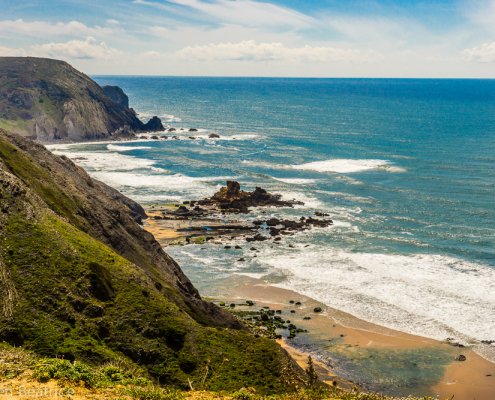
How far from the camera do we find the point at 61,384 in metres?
19.2

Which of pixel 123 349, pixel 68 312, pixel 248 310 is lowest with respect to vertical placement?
pixel 248 310

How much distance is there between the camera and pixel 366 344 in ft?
153

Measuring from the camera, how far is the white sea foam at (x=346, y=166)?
119875mm

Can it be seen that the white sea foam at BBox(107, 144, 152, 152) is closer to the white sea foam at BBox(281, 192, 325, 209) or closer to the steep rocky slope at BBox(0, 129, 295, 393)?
the white sea foam at BBox(281, 192, 325, 209)

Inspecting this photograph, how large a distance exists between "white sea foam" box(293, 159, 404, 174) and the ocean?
43cm

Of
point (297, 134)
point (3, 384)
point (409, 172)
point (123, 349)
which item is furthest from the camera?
point (297, 134)

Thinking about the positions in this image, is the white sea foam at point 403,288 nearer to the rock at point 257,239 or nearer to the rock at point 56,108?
the rock at point 257,239

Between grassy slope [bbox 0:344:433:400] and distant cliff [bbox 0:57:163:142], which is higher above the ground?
distant cliff [bbox 0:57:163:142]

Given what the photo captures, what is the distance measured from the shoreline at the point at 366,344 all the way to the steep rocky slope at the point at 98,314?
10.3 metres

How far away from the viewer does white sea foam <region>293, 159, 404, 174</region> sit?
120 meters

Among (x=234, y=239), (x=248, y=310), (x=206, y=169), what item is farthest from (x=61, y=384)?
(x=206, y=169)

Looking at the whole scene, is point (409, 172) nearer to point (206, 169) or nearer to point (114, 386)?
point (206, 169)

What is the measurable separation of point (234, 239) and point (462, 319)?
3450cm

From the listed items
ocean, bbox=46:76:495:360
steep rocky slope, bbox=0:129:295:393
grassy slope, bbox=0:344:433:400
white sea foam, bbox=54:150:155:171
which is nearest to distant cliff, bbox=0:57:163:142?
ocean, bbox=46:76:495:360
